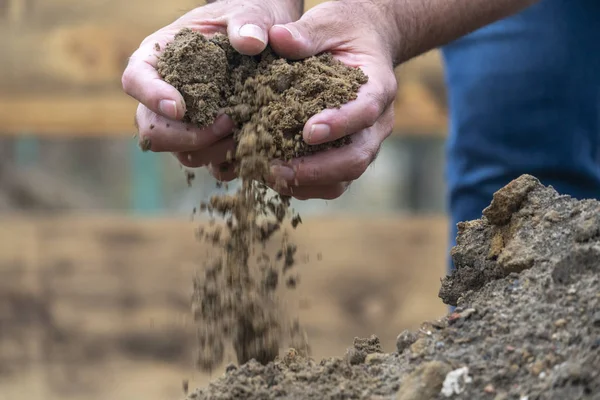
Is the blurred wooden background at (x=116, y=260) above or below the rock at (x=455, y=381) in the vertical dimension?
above

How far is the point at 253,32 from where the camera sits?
58.2 inches

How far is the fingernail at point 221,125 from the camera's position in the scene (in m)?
1.49

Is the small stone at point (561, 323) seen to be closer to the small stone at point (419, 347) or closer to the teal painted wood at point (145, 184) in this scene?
the small stone at point (419, 347)

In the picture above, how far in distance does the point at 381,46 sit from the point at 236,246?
55 centimetres

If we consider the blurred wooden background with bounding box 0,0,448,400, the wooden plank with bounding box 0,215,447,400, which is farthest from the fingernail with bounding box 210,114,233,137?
the wooden plank with bounding box 0,215,447,400

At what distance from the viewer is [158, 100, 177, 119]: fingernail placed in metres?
1.41

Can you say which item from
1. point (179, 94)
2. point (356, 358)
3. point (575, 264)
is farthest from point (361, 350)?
point (179, 94)

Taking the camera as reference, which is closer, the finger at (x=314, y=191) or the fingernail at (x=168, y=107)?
the fingernail at (x=168, y=107)

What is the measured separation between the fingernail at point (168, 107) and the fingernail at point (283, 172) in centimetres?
21

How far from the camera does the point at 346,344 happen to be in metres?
3.40

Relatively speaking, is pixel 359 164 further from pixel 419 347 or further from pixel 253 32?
pixel 419 347

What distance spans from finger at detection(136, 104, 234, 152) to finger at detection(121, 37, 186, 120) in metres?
0.03

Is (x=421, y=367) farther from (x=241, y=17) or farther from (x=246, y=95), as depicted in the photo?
(x=241, y=17)

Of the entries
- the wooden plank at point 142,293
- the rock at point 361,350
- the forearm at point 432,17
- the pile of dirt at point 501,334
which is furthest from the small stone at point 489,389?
the wooden plank at point 142,293
